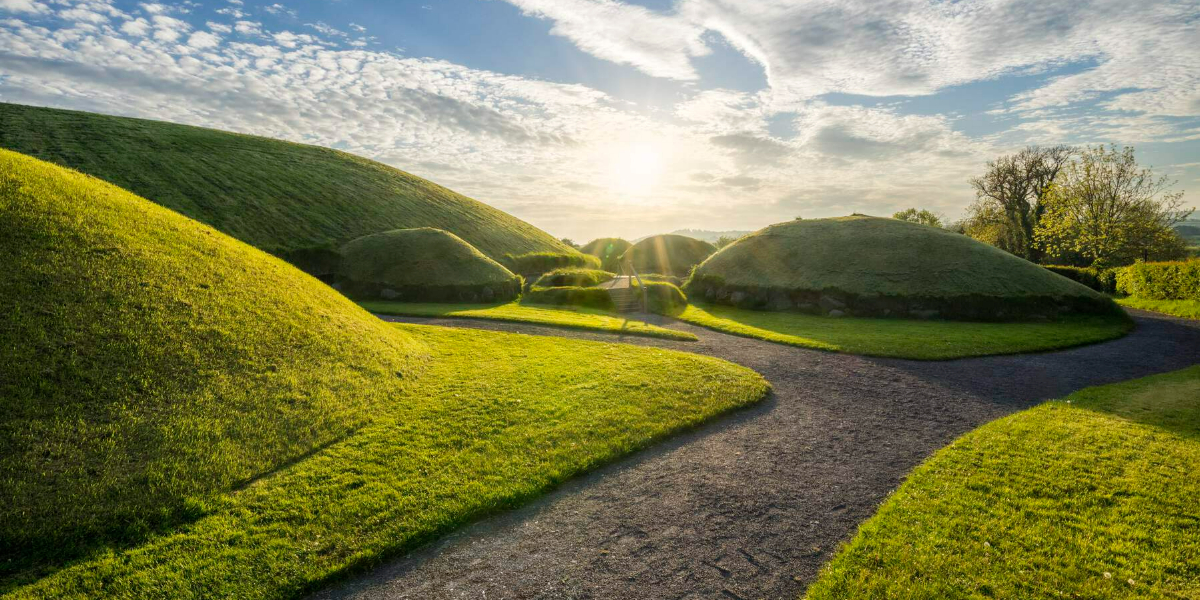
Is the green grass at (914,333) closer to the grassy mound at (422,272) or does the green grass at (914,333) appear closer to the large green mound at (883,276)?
the large green mound at (883,276)

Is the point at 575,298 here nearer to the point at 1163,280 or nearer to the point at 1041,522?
the point at 1041,522

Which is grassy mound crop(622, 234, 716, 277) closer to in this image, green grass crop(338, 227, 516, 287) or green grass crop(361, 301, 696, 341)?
green grass crop(338, 227, 516, 287)

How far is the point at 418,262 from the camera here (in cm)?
4162

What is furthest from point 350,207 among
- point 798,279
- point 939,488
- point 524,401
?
point 939,488

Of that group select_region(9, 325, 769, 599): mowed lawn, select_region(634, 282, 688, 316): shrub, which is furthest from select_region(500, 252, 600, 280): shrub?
select_region(9, 325, 769, 599): mowed lawn

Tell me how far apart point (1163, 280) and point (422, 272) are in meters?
53.3

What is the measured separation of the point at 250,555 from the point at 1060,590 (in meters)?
10.5

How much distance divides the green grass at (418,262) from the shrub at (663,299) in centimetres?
1348

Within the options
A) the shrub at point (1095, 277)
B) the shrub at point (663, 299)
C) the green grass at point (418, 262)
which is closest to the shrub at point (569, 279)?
the green grass at point (418, 262)

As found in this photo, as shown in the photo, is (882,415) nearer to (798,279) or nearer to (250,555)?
(250,555)

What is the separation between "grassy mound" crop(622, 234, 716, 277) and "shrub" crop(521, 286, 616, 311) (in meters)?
41.6

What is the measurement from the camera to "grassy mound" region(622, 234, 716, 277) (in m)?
78.9

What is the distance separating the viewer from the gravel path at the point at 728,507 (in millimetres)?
6215

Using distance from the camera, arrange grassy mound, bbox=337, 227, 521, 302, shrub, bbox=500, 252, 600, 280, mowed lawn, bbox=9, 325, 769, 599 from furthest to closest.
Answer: shrub, bbox=500, 252, 600, 280
grassy mound, bbox=337, 227, 521, 302
mowed lawn, bbox=9, 325, 769, 599
